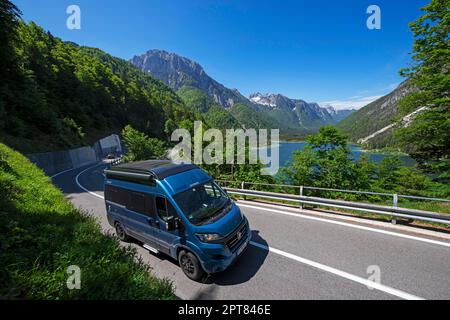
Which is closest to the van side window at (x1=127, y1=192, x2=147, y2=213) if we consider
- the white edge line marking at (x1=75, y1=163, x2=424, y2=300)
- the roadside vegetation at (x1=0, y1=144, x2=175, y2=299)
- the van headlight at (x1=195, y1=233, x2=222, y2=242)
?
the roadside vegetation at (x1=0, y1=144, x2=175, y2=299)

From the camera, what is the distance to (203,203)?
18.0 ft

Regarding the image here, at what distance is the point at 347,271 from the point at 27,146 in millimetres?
33889

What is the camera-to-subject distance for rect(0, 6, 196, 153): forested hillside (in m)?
25.4

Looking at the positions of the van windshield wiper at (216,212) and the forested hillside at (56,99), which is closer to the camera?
the van windshield wiper at (216,212)

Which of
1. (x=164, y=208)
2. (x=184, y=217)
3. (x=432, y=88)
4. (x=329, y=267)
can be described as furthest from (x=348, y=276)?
(x=432, y=88)

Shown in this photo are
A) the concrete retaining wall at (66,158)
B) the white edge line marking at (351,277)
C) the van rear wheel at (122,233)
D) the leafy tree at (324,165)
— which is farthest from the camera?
the concrete retaining wall at (66,158)

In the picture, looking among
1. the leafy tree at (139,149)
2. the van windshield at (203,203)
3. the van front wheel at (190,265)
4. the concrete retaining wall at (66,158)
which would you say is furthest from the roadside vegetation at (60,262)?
the leafy tree at (139,149)

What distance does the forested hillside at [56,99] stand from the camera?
2544 cm

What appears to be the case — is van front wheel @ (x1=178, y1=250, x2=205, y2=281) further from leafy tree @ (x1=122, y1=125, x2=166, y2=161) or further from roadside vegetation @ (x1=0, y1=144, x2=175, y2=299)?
leafy tree @ (x1=122, y1=125, x2=166, y2=161)

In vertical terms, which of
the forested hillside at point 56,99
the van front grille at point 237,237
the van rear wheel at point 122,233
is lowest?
the van rear wheel at point 122,233

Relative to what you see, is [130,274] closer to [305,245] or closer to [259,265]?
[259,265]

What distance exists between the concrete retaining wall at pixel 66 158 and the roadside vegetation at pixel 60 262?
2573 cm

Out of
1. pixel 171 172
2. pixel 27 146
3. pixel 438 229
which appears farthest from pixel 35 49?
pixel 438 229

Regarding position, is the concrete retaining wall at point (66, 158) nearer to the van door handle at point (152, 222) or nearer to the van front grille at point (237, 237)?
the van door handle at point (152, 222)
